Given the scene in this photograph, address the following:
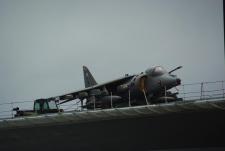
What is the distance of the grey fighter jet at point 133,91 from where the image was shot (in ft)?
141

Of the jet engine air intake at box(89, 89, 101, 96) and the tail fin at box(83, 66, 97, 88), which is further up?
the tail fin at box(83, 66, 97, 88)

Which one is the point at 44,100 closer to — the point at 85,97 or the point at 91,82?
the point at 85,97

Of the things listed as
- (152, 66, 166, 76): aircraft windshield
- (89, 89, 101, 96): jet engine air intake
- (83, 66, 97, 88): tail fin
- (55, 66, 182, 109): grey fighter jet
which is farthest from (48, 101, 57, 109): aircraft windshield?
(83, 66, 97, 88): tail fin

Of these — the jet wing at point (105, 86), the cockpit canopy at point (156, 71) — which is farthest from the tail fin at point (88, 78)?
the cockpit canopy at point (156, 71)

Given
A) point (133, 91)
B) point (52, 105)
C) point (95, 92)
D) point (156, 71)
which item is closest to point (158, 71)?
point (156, 71)

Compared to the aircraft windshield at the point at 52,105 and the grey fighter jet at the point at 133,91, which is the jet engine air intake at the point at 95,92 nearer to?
the grey fighter jet at the point at 133,91

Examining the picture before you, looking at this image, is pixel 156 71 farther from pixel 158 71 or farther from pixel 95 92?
pixel 95 92

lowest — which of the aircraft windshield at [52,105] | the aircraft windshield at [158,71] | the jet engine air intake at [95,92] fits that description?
the aircraft windshield at [52,105]

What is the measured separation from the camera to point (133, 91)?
149 feet

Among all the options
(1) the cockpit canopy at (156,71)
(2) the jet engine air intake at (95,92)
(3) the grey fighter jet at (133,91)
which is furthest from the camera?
(2) the jet engine air intake at (95,92)

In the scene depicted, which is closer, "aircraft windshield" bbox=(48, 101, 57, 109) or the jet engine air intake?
"aircraft windshield" bbox=(48, 101, 57, 109)

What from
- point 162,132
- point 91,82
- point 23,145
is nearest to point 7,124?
point 23,145

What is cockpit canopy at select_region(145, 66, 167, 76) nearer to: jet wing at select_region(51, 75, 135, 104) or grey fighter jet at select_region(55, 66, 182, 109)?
grey fighter jet at select_region(55, 66, 182, 109)

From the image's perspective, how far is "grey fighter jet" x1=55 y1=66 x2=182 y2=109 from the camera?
42938 millimetres
